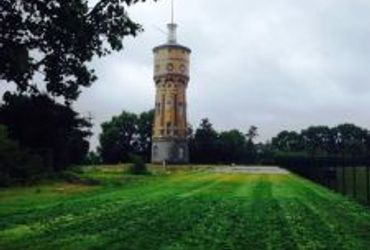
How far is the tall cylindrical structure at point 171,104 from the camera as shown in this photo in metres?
116

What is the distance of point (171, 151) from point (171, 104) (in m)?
7.49

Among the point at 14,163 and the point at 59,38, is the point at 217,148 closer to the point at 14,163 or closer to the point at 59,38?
the point at 14,163

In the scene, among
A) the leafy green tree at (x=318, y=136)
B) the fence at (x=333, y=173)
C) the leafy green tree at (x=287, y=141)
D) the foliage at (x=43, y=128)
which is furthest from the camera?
the leafy green tree at (x=318, y=136)

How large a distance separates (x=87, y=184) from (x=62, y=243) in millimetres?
31388

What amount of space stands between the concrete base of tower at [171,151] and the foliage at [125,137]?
8.52 meters

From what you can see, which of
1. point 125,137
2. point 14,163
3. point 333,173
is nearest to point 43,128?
point 14,163

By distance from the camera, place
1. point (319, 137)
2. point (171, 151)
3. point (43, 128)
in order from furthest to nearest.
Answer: point (319, 137) < point (171, 151) < point (43, 128)

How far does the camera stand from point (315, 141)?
6978 inches

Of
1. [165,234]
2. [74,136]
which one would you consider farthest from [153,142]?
[165,234]

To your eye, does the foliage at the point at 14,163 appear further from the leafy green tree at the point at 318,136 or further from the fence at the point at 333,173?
the leafy green tree at the point at 318,136

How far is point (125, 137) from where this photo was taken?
437 feet

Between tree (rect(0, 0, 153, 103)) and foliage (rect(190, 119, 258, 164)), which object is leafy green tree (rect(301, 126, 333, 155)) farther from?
tree (rect(0, 0, 153, 103))

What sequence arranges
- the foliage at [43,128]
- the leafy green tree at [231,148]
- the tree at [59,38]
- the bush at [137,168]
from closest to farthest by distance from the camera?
the tree at [59,38] < the foliage at [43,128] < the bush at [137,168] < the leafy green tree at [231,148]

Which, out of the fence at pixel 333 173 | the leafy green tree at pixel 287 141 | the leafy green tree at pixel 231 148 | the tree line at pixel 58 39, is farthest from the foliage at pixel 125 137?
the tree line at pixel 58 39
